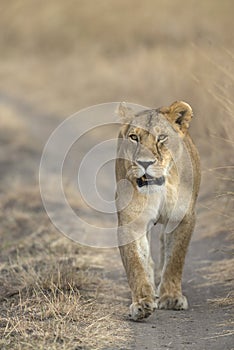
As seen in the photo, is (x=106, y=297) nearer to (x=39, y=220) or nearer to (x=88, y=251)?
(x=88, y=251)

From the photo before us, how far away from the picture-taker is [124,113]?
6098mm

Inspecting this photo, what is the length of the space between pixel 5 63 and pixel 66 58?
190 cm

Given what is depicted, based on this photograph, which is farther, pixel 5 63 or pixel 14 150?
pixel 5 63

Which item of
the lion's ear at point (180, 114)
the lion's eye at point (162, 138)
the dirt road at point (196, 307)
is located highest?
the lion's ear at point (180, 114)

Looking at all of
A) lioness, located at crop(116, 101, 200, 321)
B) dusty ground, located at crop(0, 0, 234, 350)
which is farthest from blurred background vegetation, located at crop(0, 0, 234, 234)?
lioness, located at crop(116, 101, 200, 321)

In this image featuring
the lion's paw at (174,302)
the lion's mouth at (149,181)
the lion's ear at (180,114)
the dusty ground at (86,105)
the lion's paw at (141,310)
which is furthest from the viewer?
the lion's ear at (180,114)

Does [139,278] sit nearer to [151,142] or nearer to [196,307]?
[196,307]

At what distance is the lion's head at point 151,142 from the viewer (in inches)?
221

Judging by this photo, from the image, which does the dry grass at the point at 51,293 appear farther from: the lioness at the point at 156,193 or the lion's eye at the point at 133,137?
the lion's eye at the point at 133,137

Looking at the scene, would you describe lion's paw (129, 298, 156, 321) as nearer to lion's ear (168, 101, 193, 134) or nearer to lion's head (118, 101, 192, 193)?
lion's head (118, 101, 192, 193)

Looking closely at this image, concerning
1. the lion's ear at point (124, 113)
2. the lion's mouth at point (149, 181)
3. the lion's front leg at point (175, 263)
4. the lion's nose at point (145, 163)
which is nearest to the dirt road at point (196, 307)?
the lion's front leg at point (175, 263)

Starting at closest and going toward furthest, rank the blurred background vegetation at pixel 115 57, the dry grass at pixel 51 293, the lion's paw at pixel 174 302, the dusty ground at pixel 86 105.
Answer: the dry grass at pixel 51 293 < the dusty ground at pixel 86 105 < the lion's paw at pixel 174 302 < the blurred background vegetation at pixel 115 57

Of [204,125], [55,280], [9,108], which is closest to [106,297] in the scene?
[55,280]

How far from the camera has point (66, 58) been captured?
22453 mm
